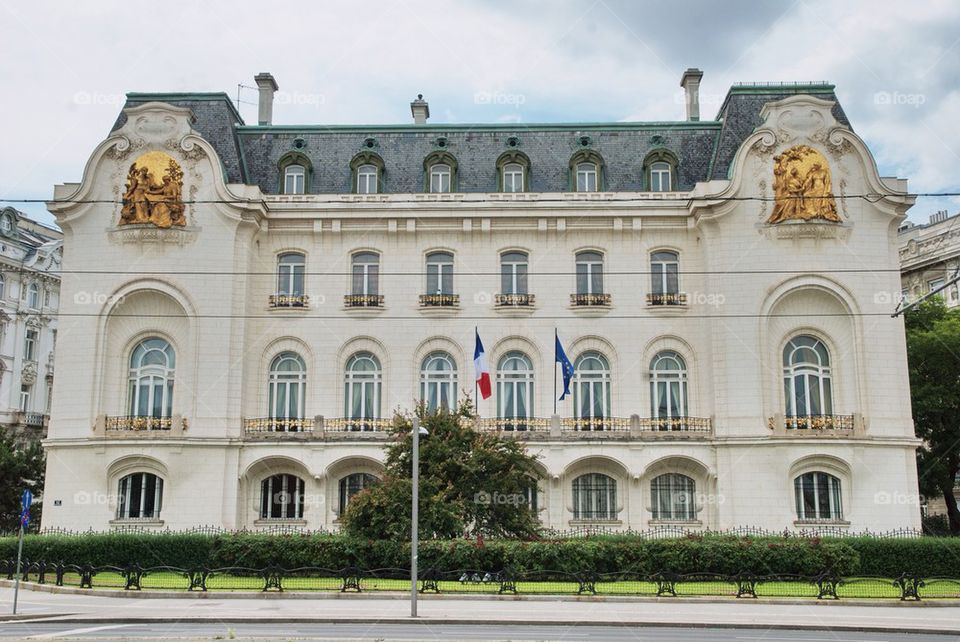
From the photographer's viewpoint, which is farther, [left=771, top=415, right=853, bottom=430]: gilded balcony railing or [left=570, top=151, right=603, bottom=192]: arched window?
[left=570, top=151, right=603, bottom=192]: arched window

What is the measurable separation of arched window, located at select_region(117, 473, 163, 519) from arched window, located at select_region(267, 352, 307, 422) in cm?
520

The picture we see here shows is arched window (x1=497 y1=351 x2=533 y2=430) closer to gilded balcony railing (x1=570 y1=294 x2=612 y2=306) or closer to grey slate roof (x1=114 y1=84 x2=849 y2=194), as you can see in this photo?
gilded balcony railing (x1=570 y1=294 x2=612 y2=306)

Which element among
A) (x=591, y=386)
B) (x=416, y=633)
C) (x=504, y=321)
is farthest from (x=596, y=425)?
(x=416, y=633)

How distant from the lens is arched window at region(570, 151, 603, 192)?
4100cm

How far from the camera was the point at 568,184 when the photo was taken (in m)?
41.2

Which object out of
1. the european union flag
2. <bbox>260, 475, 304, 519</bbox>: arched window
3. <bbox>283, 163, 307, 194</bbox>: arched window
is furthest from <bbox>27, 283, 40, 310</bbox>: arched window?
the european union flag

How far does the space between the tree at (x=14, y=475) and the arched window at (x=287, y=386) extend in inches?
583

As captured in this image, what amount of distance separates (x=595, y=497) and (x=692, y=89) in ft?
64.0

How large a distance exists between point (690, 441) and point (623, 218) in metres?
9.54

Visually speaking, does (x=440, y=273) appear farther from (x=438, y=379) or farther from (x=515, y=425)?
(x=515, y=425)

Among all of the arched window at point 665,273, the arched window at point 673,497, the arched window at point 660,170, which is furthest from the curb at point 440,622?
the arched window at point 660,170

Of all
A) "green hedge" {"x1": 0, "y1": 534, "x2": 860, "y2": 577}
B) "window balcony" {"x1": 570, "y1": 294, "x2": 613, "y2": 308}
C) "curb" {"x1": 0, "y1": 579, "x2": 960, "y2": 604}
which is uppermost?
"window balcony" {"x1": 570, "y1": 294, "x2": 613, "y2": 308}

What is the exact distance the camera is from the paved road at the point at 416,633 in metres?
19.6

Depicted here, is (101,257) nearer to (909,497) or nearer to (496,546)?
(496,546)
